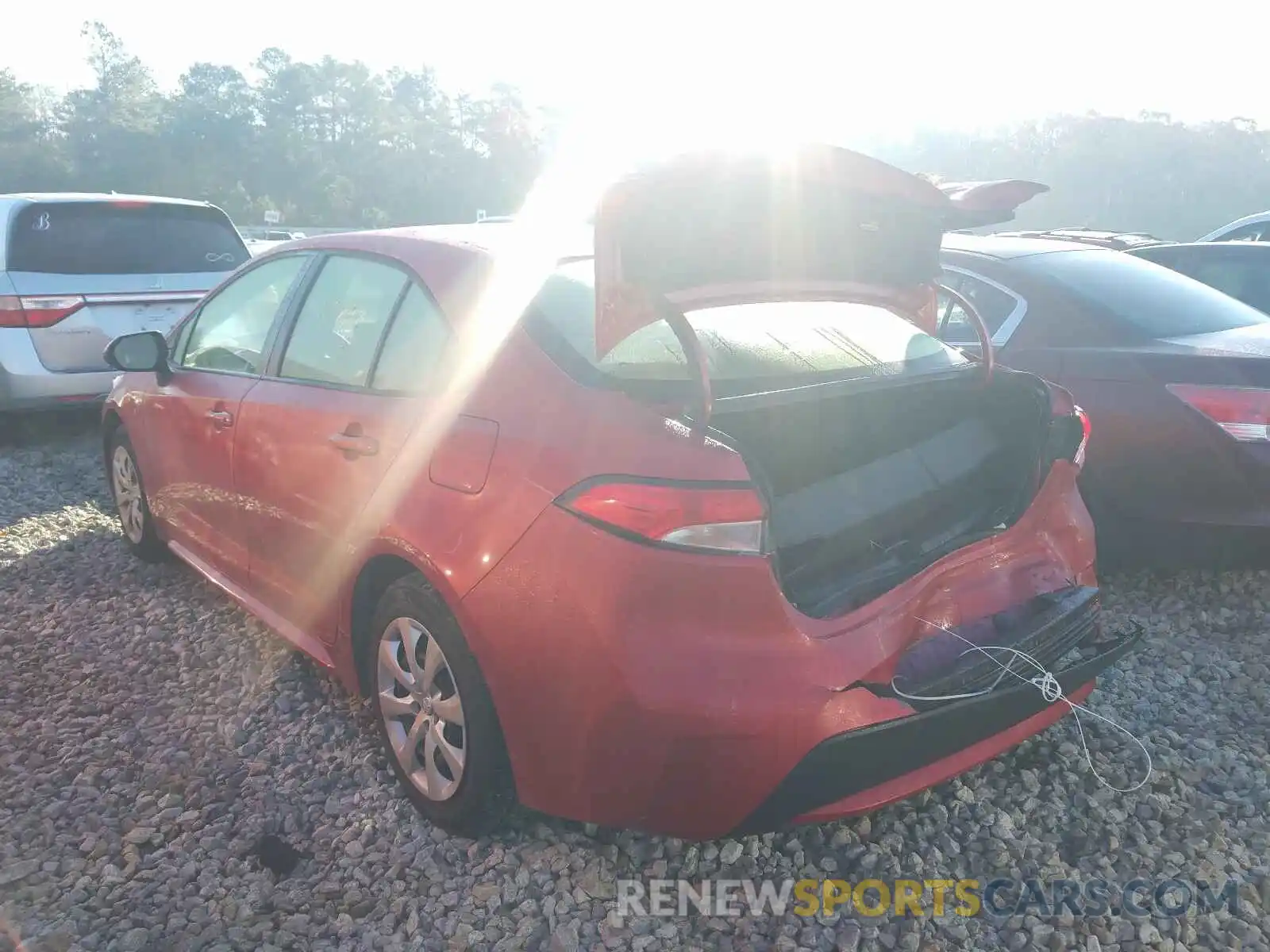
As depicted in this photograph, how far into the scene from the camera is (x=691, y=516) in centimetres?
203

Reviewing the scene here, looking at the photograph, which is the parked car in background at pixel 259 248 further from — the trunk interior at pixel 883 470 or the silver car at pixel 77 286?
the trunk interior at pixel 883 470

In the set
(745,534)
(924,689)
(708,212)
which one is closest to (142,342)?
(708,212)

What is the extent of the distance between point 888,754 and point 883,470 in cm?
86

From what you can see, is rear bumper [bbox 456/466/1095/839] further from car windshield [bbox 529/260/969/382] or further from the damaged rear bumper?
car windshield [bbox 529/260/969/382]

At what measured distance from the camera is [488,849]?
8.49ft

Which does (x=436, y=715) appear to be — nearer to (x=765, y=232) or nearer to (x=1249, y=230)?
(x=765, y=232)

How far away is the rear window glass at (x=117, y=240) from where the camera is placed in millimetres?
6316

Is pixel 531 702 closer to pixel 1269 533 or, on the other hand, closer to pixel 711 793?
pixel 711 793

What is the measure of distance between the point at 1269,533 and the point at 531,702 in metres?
2.95

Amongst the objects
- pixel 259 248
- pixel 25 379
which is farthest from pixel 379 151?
pixel 25 379

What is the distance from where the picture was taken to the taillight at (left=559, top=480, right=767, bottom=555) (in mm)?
2029

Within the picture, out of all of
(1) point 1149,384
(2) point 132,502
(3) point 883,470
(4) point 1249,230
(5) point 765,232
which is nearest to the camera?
(5) point 765,232

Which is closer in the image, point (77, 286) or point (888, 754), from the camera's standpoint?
point (888, 754)

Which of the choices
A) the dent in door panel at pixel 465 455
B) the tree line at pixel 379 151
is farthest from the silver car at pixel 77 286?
the tree line at pixel 379 151
